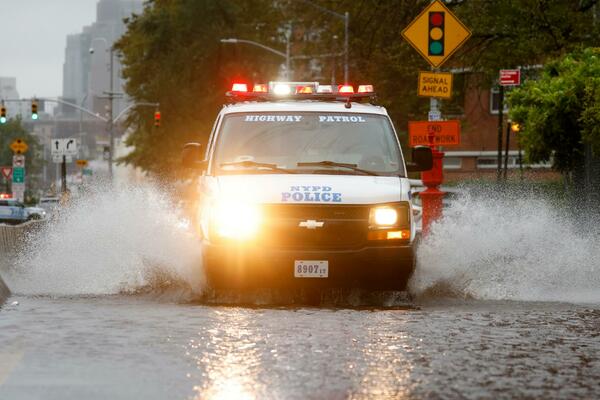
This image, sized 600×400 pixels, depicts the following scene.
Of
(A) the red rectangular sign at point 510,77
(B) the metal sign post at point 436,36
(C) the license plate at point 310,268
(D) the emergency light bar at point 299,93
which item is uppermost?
(B) the metal sign post at point 436,36

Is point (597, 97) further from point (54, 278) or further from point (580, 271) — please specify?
point (54, 278)

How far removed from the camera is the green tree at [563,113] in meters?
23.5

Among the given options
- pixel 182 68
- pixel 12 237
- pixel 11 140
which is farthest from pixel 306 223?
pixel 11 140

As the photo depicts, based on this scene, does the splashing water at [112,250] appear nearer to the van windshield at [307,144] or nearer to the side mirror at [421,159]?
the van windshield at [307,144]

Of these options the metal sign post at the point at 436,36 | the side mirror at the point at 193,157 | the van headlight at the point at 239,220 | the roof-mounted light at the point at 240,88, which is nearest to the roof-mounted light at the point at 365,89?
the roof-mounted light at the point at 240,88

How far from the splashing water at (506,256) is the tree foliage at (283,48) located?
14319mm

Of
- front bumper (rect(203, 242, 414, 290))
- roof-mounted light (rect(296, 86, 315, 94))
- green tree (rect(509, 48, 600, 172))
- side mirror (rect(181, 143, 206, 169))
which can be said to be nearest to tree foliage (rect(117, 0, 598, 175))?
green tree (rect(509, 48, 600, 172))

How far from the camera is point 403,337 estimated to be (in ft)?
34.4

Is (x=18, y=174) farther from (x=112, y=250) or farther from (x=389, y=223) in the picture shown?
(x=389, y=223)

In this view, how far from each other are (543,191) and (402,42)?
9107 mm

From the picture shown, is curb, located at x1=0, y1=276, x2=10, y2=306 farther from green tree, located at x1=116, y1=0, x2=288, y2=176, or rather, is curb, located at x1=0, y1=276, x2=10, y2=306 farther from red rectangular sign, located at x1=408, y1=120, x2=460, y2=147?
green tree, located at x1=116, y1=0, x2=288, y2=176

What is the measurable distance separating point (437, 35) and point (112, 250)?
6878 mm

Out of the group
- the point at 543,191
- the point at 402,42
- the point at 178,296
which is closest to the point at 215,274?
the point at 178,296

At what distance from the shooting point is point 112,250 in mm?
15953
